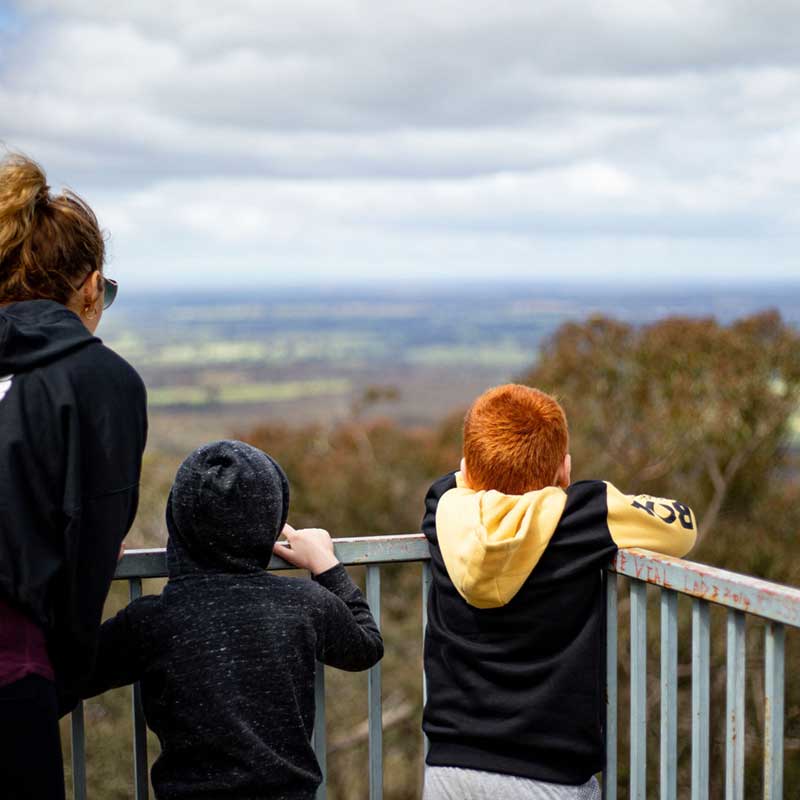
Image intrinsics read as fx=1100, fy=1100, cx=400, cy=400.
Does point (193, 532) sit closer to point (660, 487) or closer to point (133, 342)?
point (660, 487)

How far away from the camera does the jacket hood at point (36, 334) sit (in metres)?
1.98

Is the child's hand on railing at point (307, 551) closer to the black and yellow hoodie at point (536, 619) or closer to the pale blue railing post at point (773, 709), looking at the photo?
the black and yellow hoodie at point (536, 619)

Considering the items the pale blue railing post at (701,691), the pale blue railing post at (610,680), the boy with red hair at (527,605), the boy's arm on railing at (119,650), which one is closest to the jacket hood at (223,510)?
the boy's arm on railing at (119,650)

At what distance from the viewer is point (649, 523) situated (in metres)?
2.46

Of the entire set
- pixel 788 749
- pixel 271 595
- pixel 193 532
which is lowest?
pixel 788 749

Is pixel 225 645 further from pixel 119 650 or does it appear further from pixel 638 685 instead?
pixel 638 685

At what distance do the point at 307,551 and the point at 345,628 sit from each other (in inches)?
8.5

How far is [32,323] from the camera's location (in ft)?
6.66

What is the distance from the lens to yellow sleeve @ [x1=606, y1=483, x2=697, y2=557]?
2.45 m

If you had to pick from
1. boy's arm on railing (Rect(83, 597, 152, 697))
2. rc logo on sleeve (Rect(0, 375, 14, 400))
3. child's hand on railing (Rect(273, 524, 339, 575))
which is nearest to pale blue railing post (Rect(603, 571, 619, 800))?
child's hand on railing (Rect(273, 524, 339, 575))

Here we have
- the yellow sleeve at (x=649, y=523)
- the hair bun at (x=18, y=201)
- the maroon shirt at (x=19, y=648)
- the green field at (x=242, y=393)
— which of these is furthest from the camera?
the green field at (x=242, y=393)

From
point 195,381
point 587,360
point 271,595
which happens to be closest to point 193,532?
point 271,595

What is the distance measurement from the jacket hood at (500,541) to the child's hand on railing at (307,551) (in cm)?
29

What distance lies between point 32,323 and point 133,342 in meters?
41.0
